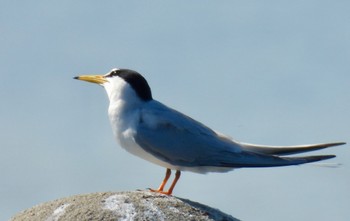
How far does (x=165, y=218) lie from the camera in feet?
40.2

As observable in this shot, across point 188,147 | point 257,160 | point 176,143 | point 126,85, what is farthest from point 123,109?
point 257,160

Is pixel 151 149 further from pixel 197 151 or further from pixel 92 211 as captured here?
pixel 92 211

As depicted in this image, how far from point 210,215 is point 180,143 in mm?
1534

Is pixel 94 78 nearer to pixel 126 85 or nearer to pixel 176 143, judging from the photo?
pixel 126 85

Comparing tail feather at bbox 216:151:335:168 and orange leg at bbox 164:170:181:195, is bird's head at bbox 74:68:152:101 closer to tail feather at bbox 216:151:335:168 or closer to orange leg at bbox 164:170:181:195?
orange leg at bbox 164:170:181:195

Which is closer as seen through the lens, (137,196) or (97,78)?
(137,196)

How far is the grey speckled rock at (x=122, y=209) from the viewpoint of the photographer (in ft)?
40.2

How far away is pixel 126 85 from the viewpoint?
1425 cm

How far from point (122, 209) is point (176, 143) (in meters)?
1.94

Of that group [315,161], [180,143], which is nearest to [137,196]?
[180,143]

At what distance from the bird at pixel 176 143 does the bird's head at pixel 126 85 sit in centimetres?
1

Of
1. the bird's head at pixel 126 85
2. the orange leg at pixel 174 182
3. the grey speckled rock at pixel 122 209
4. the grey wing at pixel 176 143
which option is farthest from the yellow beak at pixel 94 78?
the grey speckled rock at pixel 122 209

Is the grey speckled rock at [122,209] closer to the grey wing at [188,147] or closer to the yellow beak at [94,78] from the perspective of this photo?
the grey wing at [188,147]

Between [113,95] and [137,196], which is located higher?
[113,95]
